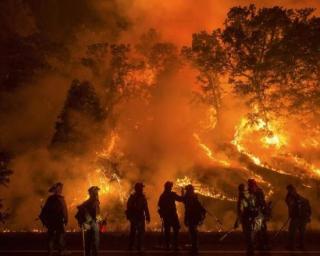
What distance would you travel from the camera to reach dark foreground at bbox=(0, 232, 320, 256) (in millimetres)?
11792

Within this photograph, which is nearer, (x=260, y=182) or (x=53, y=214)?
(x=53, y=214)

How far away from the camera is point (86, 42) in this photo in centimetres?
3331

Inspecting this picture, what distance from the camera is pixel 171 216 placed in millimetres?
11992

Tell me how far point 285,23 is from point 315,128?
5.79m

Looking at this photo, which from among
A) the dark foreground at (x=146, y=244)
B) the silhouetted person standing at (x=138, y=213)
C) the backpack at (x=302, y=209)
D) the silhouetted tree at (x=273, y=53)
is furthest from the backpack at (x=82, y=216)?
the silhouetted tree at (x=273, y=53)

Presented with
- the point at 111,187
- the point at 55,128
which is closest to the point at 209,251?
the point at 111,187

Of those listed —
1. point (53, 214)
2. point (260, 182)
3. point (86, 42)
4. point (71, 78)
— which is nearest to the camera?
point (53, 214)

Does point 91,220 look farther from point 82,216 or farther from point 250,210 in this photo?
point 250,210

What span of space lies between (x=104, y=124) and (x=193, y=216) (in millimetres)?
16427

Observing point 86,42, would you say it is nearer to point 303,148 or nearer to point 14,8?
point 14,8

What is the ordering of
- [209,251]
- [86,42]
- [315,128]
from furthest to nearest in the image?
[86,42] < [315,128] < [209,251]

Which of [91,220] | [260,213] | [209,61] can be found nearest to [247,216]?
[260,213]

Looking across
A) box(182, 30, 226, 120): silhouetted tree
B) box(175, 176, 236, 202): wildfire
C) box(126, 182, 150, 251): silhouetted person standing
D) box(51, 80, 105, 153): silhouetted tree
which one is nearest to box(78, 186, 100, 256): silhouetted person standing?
box(126, 182, 150, 251): silhouetted person standing

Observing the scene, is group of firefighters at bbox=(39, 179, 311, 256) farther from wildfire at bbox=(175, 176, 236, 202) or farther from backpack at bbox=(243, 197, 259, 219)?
wildfire at bbox=(175, 176, 236, 202)
